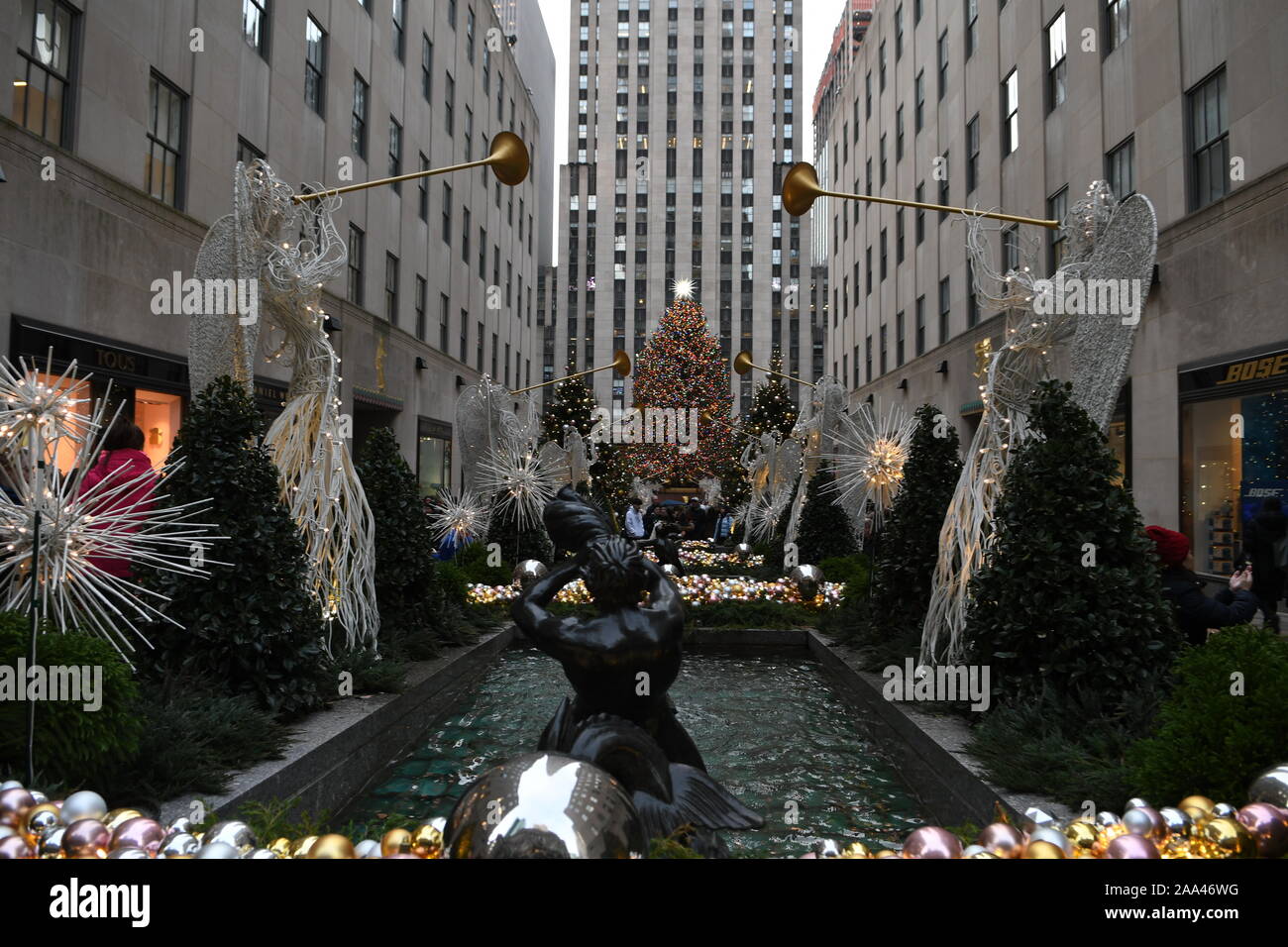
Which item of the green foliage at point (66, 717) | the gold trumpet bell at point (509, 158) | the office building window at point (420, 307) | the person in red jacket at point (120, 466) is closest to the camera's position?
the green foliage at point (66, 717)

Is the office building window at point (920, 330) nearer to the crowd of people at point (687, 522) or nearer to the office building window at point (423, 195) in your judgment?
the crowd of people at point (687, 522)

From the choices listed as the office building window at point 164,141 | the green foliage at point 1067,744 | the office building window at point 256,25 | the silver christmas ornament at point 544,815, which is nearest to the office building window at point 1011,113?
the office building window at point 256,25

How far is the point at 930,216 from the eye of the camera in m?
25.8

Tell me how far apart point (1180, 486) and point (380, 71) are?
2202 centimetres

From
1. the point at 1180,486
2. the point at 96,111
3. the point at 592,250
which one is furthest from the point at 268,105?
the point at 592,250

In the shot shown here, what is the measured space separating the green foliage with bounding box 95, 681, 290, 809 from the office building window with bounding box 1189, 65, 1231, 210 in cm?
1455

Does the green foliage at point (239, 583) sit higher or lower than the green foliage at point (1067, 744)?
higher

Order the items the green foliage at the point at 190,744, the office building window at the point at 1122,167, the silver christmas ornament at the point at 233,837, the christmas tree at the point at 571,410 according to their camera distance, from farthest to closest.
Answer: the christmas tree at the point at 571,410
the office building window at the point at 1122,167
the green foliage at the point at 190,744
the silver christmas ornament at the point at 233,837

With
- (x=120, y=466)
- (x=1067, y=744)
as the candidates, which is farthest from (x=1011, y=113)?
(x=120, y=466)

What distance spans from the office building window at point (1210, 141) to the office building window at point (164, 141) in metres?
16.6

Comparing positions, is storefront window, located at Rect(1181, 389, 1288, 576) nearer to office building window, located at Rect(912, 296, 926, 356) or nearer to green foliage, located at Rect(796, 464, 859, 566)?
green foliage, located at Rect(796, 464, 859, 566)

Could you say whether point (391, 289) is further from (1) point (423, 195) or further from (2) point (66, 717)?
(2) point (66, 717)

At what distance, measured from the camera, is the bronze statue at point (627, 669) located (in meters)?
3.16

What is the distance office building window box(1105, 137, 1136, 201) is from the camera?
1496cm
